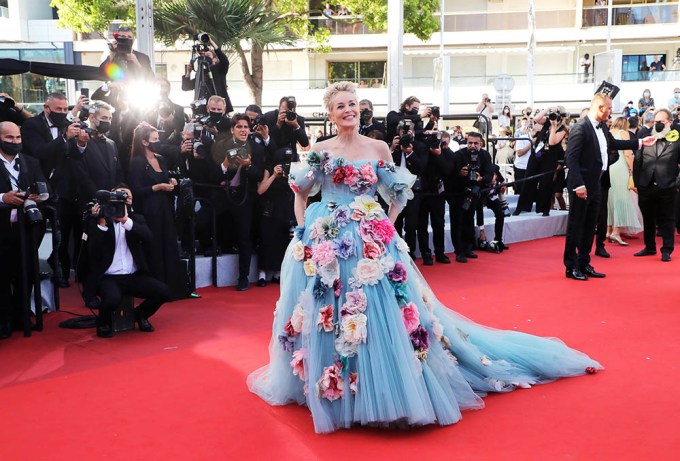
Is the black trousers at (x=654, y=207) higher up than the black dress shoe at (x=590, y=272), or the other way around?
the black trousers at (x=654, y=207)

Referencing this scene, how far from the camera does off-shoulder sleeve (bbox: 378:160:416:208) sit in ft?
14.8

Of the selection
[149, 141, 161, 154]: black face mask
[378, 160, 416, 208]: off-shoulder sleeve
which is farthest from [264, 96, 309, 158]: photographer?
[378, 160, 416, 208]: off-shoulder sleeve

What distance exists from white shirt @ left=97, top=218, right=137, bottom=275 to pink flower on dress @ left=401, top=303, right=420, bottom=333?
279 centimetres

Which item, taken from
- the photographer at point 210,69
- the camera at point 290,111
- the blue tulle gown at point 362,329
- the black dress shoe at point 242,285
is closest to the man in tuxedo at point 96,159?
the black dress shoe at point 242,285

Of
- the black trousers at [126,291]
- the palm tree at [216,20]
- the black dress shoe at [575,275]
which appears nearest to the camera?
the black trousers at [126,291]

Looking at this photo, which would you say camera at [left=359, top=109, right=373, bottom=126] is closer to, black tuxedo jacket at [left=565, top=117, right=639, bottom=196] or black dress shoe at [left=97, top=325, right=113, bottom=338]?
black tuxedo jacket at [left=565, top=117, right=639, bottom=196]

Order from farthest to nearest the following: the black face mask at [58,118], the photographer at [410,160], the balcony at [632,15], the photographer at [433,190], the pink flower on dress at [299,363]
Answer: the balcony at [632,15] < the photographer at [433,190] < the photographer at [410,160] < the black face mask at [58,118] < the pink flower on dress at [299,363]

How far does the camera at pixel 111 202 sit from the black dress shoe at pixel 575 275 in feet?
16.0

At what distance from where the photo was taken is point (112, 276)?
6.04m

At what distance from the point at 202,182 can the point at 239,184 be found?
1.29 ft

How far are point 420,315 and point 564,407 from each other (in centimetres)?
99

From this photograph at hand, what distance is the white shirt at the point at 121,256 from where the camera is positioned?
6.05 metres

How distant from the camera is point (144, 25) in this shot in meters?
8.84

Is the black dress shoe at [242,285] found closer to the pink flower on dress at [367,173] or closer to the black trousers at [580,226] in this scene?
the black trousers at [580,226]
